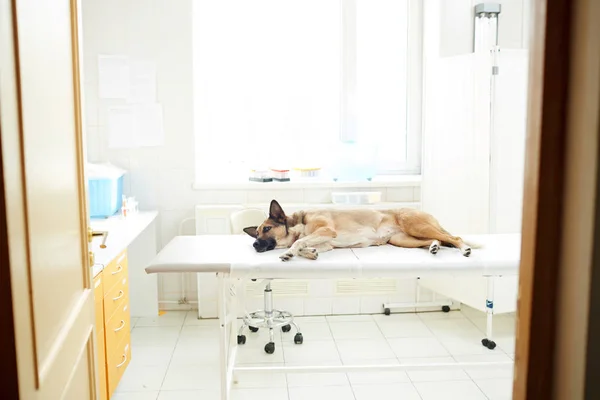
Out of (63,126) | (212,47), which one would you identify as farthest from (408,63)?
(63,126)

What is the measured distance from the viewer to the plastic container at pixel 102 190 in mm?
3597

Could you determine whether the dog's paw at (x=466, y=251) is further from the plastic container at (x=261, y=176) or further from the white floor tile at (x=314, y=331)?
the plastic container at (x=261, y=176)

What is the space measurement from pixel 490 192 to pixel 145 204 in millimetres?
2366

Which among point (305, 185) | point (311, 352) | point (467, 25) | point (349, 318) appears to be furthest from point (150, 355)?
point (467, 25)

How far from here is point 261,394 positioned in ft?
10.1

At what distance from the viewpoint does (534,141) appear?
0.81 metres

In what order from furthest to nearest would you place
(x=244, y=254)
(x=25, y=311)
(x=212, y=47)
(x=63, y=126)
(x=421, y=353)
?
(x=212, y=47) → (x=421, y=353) → (x=244, y=254) → (x=63, y=126) → (x=25, y=311)

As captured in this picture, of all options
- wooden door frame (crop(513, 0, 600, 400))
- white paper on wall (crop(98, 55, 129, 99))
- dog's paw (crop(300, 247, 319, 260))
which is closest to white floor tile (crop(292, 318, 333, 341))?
dog's paw (crop(300, 247, 319, 260))

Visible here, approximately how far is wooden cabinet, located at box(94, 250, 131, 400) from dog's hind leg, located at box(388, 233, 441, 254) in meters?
1.41

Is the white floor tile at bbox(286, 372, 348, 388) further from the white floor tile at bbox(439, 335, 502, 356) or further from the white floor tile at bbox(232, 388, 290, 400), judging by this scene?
the white floor tile at bbox(439, 335, 502, 356)

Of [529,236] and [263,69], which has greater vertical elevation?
[263,69]

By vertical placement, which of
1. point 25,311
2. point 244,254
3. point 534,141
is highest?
point 534,141

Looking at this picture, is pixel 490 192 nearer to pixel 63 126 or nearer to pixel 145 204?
pixel 145 204

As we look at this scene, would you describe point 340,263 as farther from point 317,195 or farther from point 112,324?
point 317,195
